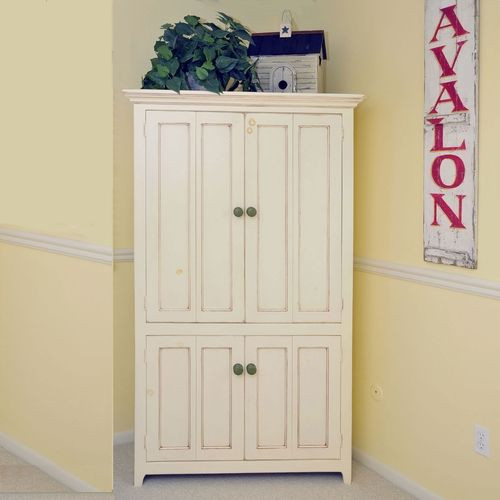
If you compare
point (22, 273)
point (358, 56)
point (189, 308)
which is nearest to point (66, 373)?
point (22, 273)

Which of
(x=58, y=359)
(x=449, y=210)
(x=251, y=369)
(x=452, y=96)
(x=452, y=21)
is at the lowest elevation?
(x=251, y=369)

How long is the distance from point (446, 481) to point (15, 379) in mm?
1494

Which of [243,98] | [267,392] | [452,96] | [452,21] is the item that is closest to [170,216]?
[243,98]

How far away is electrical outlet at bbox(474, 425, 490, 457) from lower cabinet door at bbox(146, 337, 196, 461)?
1.02m

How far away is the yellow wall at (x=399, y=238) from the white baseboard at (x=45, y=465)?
0.73m

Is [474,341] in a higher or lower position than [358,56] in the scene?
lower

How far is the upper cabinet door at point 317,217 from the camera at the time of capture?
9.30 feet

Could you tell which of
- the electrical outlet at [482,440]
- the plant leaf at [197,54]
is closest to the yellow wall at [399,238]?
the electrical outlet at [482,440]

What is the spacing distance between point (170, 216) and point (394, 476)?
1306 mm

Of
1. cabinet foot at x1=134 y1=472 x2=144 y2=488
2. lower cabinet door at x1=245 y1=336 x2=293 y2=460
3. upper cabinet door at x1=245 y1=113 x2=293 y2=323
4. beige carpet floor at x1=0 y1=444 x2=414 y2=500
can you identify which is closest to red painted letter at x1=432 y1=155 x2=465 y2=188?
upper cabinet door at x1=245 y1=113 x2=293 y2=323

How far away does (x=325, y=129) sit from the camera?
112 inches

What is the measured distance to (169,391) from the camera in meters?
2.84

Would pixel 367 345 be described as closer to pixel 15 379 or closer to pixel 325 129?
pixel 325 129

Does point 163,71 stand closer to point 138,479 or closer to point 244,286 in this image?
point 244,286
